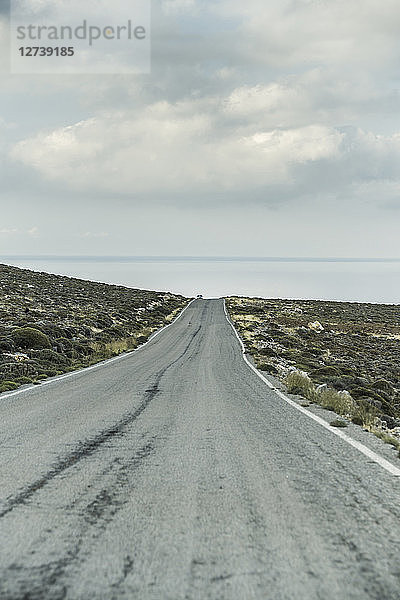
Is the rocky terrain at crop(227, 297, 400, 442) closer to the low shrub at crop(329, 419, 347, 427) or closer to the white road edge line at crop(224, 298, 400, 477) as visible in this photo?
the low shrub at crop(329, 419, 347, 427)

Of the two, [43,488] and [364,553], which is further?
[43,488]

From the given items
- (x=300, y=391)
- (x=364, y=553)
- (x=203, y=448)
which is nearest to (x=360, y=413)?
(x=300, y=391)

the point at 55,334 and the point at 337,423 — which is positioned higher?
the point at 55,334

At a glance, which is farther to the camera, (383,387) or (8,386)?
(383,387)

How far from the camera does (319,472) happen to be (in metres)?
5.84

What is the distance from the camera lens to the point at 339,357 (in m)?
34.5

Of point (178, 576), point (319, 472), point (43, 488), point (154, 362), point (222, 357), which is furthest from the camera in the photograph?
point (222, 357)

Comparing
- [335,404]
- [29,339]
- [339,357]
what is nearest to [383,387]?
[335,404]

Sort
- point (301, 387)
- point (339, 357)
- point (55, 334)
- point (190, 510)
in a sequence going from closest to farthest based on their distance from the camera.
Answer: point (190, 510) → point (301, 387) → point (55, 334) → point (339, 357)

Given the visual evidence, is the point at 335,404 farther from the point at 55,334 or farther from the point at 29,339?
the point at 55,334

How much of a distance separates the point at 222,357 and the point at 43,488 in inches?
781

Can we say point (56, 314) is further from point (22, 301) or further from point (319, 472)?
point (319, 472)

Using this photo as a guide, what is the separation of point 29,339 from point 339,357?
68.2 feet

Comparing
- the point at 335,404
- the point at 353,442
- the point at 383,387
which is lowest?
the point at 383,387
